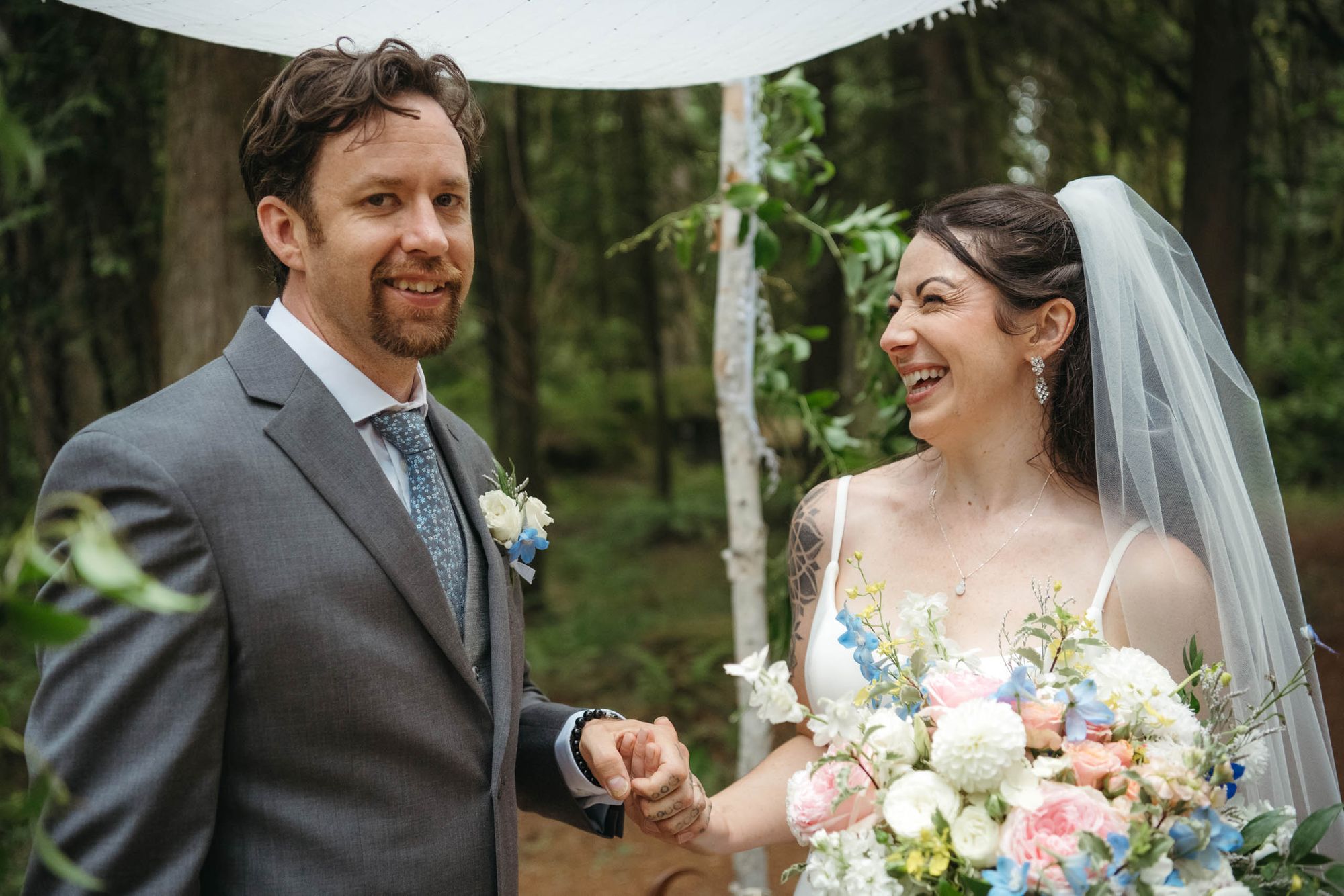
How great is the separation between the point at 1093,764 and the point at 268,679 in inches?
55.1

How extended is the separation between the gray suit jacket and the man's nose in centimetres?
33

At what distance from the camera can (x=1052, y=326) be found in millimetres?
2709

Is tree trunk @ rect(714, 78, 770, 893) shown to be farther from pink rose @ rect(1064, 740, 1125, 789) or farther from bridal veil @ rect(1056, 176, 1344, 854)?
pink rose @ rect(1064, 740, 1125, 789)

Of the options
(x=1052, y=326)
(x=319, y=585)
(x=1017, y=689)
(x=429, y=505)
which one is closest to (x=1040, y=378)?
(x=1052, y=326)

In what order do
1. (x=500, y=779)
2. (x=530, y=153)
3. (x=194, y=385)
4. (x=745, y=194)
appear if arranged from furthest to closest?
(x=530, y=153) → (x=745, y=194) → (x=500, y=779) → (x=194, y=385)

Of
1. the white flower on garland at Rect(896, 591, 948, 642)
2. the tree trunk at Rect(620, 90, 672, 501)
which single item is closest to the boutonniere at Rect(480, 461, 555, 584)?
the white flower on garland at Rect(896, 591, 948, 642)

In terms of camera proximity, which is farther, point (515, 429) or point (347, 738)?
point (515, 429)

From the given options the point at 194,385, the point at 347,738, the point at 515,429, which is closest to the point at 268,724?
the point at 347,738

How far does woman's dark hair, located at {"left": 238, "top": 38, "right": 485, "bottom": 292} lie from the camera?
84.8 inches

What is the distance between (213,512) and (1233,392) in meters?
2.30

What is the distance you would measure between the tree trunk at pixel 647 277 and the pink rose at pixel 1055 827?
24.2ft

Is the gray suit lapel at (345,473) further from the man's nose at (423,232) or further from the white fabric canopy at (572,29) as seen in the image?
the white fabric canopy at (572,29)

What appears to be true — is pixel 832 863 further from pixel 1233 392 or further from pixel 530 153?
pixel 530 153

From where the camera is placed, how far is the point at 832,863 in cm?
193
